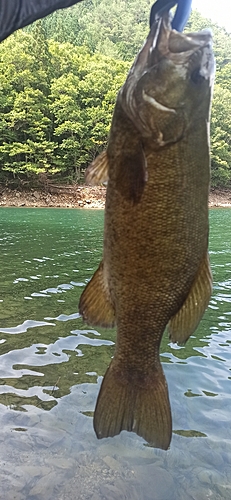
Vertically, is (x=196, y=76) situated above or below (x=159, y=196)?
above

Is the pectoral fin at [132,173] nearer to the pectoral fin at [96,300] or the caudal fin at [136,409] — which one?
the pectoral fin at [96,300]

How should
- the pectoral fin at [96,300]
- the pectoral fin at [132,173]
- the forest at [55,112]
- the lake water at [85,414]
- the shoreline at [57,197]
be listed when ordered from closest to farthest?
1. the pectoral fin at [132,173]
2. the pectoral fin at [96,300]
3. the lake water at [85,414]
4. the shoreline at [57,197]
5. the forest at [55,112]

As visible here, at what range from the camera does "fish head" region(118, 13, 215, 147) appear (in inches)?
73.7

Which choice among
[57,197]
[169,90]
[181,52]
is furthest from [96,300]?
[57,197]

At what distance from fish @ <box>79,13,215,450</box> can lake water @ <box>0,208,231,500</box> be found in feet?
11.5

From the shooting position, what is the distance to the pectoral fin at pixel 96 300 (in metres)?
2.17

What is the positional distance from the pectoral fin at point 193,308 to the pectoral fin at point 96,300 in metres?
0.33

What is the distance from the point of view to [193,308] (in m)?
2.11

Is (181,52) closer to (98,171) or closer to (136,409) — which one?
(98,171)

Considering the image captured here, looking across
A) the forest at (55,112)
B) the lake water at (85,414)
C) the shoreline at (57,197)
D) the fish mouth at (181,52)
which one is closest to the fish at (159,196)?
the fish mouth at (181,52)

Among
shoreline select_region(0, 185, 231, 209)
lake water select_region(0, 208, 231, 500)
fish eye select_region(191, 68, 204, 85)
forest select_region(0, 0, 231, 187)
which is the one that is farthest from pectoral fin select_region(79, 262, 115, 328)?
shoreline select_region(0, 185, 231, 209)

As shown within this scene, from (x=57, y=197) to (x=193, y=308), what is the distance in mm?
47455

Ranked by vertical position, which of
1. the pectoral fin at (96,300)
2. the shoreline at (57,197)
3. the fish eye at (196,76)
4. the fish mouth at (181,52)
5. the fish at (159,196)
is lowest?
the shoreline at (57,197)

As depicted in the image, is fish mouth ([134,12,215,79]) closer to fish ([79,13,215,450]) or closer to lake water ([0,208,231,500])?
fish ([79,13,215,450])
